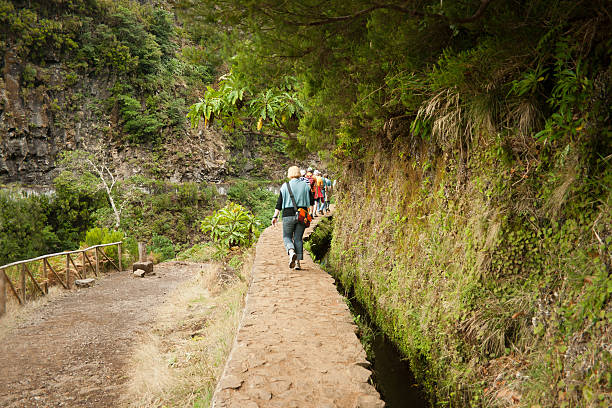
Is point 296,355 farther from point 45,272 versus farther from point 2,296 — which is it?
point 45,272

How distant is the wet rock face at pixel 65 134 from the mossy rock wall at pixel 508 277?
2984cm

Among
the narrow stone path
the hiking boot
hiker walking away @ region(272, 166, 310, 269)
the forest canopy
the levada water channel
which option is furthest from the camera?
the hiking boot

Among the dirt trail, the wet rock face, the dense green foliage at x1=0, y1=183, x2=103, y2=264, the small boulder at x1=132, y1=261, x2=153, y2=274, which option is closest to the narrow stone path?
the dirt trail

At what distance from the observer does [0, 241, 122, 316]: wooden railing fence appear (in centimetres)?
935

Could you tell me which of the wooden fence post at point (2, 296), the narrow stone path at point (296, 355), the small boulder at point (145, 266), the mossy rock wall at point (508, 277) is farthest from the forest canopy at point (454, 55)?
the small boulder at point (145, 266)

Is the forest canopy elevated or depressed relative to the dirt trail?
elevated

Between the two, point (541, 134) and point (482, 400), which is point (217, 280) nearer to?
point (482, 400)

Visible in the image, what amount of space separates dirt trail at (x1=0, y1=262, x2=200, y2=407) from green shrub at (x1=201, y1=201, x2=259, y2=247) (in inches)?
93.6

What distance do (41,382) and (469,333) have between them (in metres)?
6.64

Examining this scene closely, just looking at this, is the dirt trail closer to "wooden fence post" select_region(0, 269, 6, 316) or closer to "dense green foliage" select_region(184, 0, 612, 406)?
"wooden fence post" select_region(0, 269, 6, 316)

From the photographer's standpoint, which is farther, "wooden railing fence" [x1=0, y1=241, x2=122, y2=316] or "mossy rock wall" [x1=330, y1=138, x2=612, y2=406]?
"wooden railing fence" [x1=0, y1=241, x2=122, y2=316]

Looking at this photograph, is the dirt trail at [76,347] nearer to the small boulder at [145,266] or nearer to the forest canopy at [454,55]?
the small boulder at [145,266]

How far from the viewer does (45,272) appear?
1118 cm

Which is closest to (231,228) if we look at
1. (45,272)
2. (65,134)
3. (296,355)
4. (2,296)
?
(45,272)
